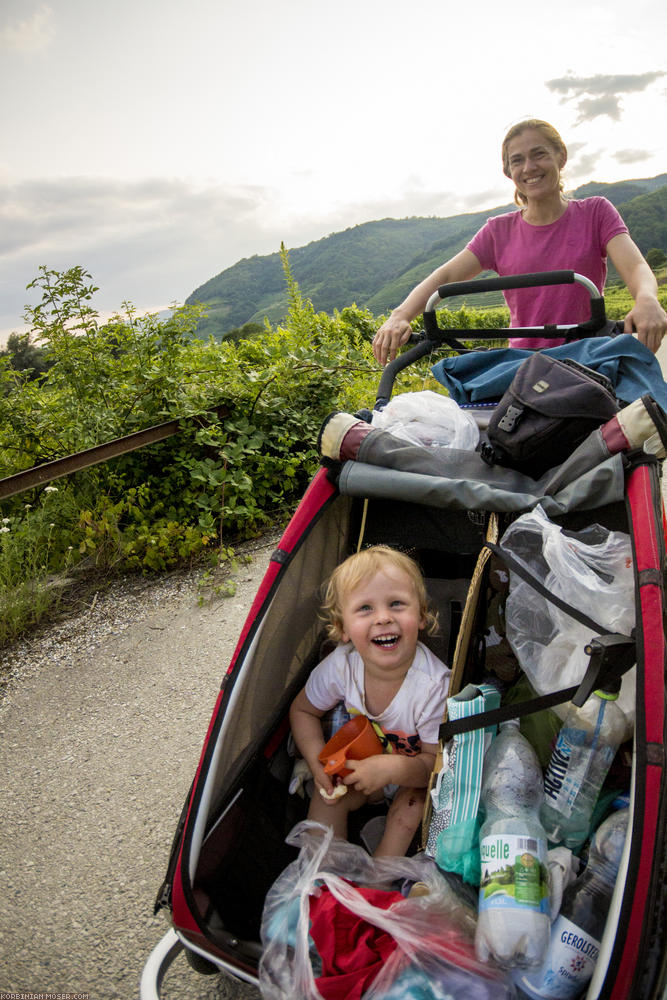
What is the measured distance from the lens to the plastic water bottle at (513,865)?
1236mm

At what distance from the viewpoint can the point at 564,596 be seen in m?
1.50

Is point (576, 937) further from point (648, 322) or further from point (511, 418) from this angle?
point (648, 322)

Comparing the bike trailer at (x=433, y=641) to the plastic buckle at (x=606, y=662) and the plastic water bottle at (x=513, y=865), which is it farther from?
the plastic water bottle at (x=513, y=865)

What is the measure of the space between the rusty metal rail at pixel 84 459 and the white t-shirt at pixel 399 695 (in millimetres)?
2361

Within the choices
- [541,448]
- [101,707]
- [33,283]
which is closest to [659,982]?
[541,448]

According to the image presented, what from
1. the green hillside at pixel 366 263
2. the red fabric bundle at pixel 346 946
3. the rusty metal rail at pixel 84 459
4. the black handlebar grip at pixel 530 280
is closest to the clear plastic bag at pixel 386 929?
the red fabric bundle at pixel 346 946

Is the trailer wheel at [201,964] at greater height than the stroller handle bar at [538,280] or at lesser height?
lesser

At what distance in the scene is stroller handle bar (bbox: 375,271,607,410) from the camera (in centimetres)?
212

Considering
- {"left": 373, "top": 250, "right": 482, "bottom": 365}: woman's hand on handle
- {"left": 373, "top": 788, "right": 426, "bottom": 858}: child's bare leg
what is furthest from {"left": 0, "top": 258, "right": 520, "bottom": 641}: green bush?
{"left": 373, "top": 788, "right": 426, "bottom": 858}: child's bare leg

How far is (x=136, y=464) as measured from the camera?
4.23 m

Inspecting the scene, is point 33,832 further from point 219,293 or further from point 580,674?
point 219,293

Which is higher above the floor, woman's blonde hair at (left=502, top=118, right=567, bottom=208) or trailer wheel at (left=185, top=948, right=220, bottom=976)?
woman's blonde hair at (left=502, top=118, right=567, bottom=208)

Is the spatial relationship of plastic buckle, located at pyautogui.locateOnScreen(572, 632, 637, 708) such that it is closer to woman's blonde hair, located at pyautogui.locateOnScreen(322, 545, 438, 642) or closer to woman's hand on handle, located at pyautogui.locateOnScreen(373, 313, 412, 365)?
woman's blonde hair, located at pyautogui.locateOnScreen(322, 545, 438, 642)

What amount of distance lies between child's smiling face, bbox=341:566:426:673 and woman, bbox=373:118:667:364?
1.10m
